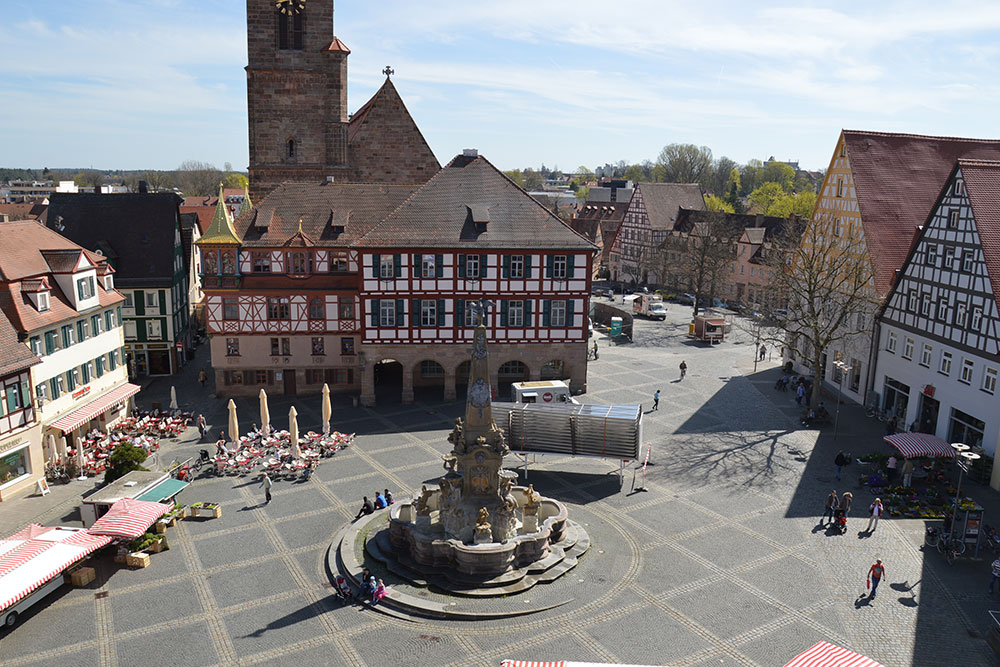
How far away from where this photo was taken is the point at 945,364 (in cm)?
3412

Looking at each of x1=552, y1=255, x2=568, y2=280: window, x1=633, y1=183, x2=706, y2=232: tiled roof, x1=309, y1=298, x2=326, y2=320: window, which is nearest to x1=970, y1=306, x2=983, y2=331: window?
x1=552, y1=255, x2=568, y2=280: window

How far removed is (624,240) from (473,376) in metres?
71.1

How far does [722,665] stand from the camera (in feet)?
60.7

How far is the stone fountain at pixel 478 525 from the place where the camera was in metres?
22.2

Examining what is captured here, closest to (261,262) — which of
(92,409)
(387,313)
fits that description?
(387,313)

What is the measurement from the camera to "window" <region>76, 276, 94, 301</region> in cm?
3477

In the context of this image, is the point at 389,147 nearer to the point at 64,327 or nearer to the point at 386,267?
the point at 386,267

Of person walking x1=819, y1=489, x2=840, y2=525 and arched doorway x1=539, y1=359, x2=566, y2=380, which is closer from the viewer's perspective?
person walking x1=819, y1=489, x2=840, y2=525

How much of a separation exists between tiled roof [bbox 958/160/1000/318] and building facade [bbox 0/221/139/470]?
1457 inches

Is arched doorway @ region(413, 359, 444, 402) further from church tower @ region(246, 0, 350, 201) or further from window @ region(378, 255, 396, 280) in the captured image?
church tower @ region(246, 0, 350, 201)

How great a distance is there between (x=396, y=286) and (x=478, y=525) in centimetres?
1936

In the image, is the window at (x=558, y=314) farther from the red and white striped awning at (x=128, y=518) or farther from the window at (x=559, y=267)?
the red and white striped awning at (x=128, y=518)

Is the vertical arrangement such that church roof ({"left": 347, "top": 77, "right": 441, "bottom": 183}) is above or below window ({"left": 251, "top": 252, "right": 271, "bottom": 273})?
above

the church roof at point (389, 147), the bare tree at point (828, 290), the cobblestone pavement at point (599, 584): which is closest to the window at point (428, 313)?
the cobblestone pavement at point (599, 584)
